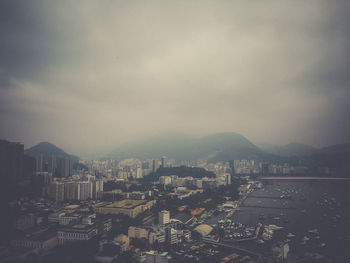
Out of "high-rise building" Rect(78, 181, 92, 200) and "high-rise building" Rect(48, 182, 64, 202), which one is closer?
"high-rise building" Rect(48, 182, 64, 202)

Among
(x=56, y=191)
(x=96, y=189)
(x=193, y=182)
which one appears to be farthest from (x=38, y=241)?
(x=193, y=182)

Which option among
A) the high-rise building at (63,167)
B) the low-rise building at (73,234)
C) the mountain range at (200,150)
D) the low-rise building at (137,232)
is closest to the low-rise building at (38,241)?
the low-rise building at (73,234)

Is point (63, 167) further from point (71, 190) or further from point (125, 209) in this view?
point (125, 209)

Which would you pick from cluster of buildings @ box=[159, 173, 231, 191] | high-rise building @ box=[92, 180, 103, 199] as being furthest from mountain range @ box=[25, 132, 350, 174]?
high-rise building @ box=[92, 180, 103, 199]

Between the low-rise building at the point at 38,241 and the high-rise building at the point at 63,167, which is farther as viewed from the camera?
the high-rise building at the point at 63,167

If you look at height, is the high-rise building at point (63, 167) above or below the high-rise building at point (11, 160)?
below

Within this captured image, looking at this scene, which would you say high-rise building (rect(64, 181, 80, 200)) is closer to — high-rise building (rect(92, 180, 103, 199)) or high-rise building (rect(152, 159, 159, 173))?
high-rise building (rect(92, 180, 103, 199))

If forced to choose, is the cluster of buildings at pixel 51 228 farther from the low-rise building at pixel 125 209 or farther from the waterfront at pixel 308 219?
the waterfront at pixel 308 219

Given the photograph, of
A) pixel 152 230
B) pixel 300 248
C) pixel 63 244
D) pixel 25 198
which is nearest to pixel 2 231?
pixel 63 244
